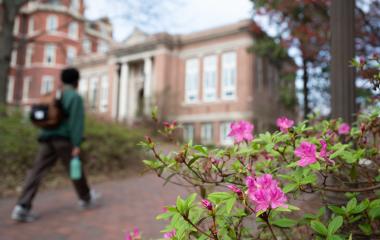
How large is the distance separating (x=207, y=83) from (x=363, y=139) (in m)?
22.9

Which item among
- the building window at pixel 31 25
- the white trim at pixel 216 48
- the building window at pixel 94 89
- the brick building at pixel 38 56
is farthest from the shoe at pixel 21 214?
the building window at pixel 31 25

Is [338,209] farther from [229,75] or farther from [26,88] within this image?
[26,88]

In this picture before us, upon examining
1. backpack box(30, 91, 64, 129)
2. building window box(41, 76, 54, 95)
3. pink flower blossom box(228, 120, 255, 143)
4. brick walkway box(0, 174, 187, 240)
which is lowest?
brick walkway box(0, 174, 187, 240)

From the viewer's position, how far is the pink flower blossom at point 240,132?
5.88 feet

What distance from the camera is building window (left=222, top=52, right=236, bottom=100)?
23359 millimetres

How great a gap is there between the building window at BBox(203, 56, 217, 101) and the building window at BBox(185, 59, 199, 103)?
0.59 m

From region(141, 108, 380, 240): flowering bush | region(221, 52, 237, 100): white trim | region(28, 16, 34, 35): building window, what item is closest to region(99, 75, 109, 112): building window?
region(221, 52, 237, 100): white trim

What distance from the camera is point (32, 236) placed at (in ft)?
13.2

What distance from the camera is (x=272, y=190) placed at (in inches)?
44.3

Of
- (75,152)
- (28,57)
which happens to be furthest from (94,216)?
(28,57)

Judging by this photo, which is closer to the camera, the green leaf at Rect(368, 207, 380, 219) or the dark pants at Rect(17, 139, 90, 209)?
the green leaf at Rect(368, 207, 380, 219)

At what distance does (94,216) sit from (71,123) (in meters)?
1.23

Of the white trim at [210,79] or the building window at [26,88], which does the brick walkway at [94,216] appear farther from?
the building window at [26,88]

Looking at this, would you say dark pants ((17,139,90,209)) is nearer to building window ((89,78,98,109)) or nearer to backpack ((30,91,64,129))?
backpack ((30,91,64,129))
